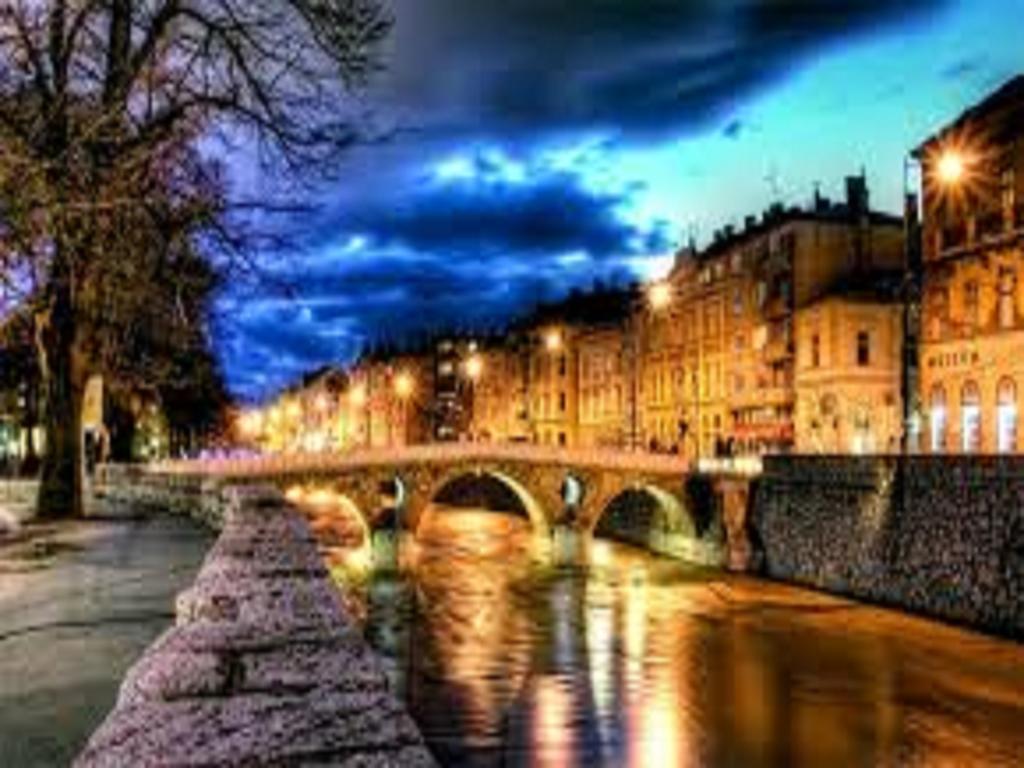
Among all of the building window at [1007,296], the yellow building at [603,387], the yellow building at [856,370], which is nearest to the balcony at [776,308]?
the yellow building at [856,370]

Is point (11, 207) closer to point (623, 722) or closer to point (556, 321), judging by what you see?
point (623, 722)

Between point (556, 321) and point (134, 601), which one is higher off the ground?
point (556, 321)

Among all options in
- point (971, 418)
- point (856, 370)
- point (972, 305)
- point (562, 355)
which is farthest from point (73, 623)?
point (562, 355)

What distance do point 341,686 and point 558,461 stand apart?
235 ft

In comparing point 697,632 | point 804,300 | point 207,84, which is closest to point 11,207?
point 207,84

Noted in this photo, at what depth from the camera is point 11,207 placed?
475 inches

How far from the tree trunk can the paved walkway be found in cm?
647

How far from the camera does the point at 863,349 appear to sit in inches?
2958

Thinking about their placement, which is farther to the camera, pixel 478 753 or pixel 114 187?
pixel 478 753

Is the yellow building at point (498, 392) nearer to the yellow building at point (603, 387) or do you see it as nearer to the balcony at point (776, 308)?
the yellow building at point (603, 387)

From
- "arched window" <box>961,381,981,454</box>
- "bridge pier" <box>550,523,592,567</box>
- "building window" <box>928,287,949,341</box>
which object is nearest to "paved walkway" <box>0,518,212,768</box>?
"arched window" <box>961,381,981,454</box>

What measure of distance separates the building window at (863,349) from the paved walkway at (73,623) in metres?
59.2

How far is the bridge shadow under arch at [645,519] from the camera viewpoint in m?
73.2

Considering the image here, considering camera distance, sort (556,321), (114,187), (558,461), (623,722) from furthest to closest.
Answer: (556,321) < (558,461) < (623,722) < (114,187)
